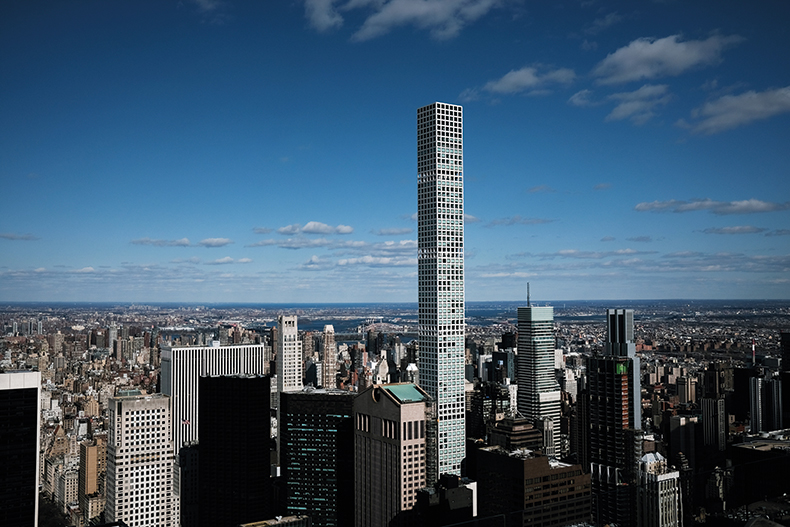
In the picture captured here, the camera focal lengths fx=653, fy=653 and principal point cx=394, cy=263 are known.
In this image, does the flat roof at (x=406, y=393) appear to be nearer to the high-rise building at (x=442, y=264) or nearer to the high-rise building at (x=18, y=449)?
the high-rise building at (x=442, y=264)

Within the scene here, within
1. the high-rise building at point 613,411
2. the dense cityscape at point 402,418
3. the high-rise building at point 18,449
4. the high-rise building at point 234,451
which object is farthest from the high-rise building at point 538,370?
the high-rise building at point 18,449

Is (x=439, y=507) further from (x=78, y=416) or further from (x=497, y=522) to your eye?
(x=78, y=416)

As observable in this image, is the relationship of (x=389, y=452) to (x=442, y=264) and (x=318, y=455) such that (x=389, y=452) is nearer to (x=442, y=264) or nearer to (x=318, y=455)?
(x=318, y=455)

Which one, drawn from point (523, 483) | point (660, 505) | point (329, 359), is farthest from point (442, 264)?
point (329, 359)

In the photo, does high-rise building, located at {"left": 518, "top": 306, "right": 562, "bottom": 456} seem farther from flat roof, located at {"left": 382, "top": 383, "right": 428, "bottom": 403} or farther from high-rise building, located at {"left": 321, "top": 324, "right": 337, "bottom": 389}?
flat roof, located at {"left": 382, "top": 383, "right": 428, "bottom": 403}

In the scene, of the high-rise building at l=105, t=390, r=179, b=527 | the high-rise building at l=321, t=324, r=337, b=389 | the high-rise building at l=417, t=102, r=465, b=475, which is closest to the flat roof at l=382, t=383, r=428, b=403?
the high-rise building at l=417, t=102, r=465, b=475

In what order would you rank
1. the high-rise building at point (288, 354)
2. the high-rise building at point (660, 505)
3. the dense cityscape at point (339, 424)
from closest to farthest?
the high-rise building at point (660, 505)
the dense cityscape at point (339, 424)
the high-rise building at point (288, 354)

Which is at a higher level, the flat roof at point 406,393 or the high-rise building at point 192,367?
the flat roof at point 406,393
